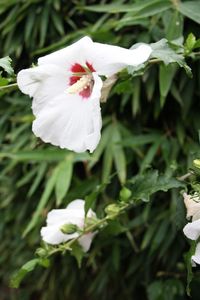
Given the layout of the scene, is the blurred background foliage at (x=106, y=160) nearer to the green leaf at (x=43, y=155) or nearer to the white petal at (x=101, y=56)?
the green leaf at (x=43, y=155)

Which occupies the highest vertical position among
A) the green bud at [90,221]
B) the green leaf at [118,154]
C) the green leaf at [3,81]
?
the green leaf at [3,81]

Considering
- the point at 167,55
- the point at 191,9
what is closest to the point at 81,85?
the point at 167,55

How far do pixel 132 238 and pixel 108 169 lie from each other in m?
0.20

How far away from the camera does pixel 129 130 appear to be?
1.74 metres

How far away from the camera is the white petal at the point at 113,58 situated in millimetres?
761

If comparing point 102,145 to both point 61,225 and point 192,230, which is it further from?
point 192,230

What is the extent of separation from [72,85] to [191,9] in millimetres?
439

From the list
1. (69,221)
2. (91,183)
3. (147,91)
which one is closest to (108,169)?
(91,183)

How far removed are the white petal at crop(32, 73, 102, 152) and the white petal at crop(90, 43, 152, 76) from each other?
0.02m

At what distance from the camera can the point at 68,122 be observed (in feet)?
2.65

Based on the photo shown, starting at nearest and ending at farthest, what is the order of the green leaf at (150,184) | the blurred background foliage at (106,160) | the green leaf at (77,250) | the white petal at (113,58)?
the white petal at (113,58)
the green leaf at (150,184)
the green leaf at (77,250)
the blurred background foliage at (106,160)

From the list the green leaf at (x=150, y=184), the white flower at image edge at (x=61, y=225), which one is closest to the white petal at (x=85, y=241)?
the white flower at image edge at (x=61, y=225)

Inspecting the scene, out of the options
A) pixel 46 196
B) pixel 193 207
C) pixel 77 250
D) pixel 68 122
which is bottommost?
pixel 46 196

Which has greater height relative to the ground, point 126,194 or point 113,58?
point 113,58
